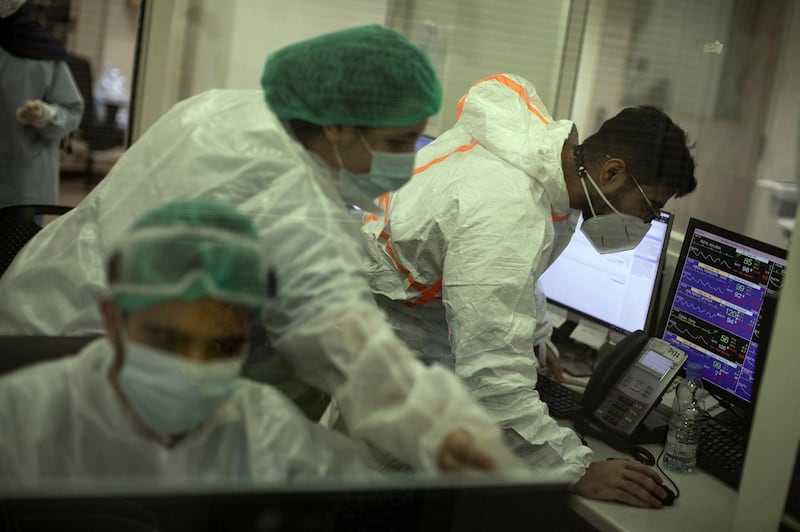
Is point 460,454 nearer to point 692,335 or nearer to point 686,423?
point 686,423

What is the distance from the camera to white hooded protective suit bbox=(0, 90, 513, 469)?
99 centimetres

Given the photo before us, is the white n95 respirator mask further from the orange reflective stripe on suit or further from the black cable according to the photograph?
the black cable

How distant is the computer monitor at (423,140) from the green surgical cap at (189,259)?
31 centimetres

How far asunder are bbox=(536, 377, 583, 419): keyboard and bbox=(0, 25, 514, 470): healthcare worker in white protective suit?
2.14 ft

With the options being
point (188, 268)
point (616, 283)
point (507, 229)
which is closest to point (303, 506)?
point (188, 268)

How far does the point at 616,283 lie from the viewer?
196cm

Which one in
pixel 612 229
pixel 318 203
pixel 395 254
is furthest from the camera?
pixel 612 229

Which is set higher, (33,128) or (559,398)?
(33,128)

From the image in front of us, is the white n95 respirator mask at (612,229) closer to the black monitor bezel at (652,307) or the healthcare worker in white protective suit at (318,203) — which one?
the black monitor bezel at (652,307)

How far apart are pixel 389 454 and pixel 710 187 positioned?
863 millimetres

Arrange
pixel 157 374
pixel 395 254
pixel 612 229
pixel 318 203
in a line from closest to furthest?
pixel 157 374 → pixel 318 203 → pixel 395 254 → pixel 612 229

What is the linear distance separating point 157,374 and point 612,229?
1.02 meters

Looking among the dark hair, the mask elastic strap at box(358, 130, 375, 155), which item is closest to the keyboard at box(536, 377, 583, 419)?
the dark hair

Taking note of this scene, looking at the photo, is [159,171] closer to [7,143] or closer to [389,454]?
[7,143]
